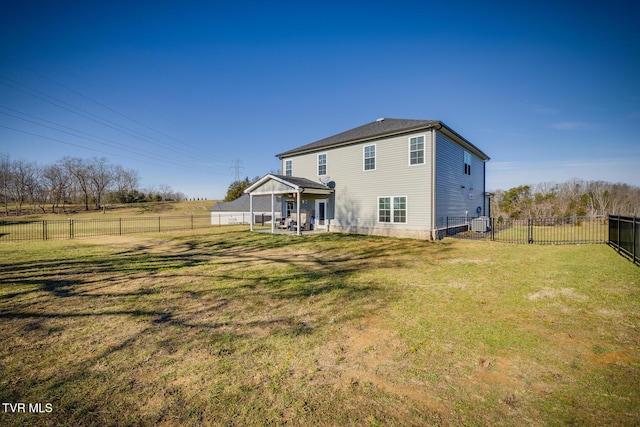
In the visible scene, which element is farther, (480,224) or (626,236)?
A: (480,224)

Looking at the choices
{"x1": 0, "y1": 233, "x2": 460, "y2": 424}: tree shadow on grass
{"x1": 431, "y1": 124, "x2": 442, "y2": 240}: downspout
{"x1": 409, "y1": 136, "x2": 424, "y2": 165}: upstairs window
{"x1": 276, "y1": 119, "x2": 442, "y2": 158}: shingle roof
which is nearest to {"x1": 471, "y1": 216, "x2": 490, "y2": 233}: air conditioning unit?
{"x1": 431, "y1": 124, "x2": 442, "y2": 240}: downspout

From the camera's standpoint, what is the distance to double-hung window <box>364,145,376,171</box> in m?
16.7

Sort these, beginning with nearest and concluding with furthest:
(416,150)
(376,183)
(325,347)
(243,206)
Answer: (325,347)
(416,150)
(376,183)
(243,206)

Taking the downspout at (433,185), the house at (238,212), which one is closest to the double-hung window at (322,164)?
the downspout at (433,185)

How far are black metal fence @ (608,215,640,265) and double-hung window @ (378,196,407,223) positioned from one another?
8.15 metres

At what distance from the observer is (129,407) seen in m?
2.58

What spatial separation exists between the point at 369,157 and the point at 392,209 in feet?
11.8

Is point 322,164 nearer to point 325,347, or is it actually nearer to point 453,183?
point 453,183

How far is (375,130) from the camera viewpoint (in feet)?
56.0

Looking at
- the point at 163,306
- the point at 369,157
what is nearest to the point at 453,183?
the point at 369,157

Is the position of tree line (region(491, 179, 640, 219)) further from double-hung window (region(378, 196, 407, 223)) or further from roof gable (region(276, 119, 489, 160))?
double-hung window (region(378, 196, 407, 223))

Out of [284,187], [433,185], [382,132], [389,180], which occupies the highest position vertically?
[382,132]

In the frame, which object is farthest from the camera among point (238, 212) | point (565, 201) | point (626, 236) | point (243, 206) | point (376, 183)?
point (243, 206)

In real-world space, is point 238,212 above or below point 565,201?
below
